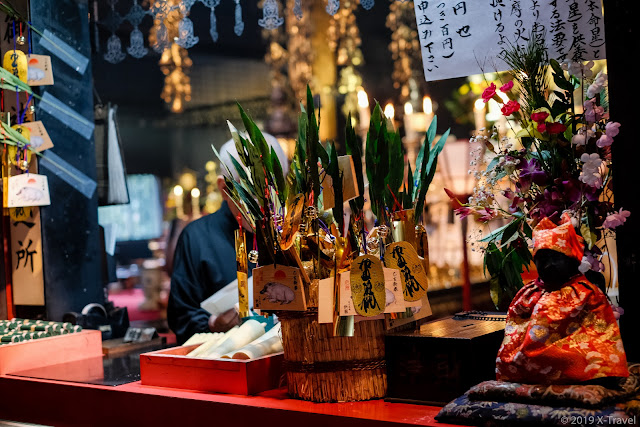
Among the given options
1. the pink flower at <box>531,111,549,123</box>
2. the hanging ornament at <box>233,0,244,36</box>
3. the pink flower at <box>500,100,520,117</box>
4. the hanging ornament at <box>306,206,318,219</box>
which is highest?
the hanging ornament at <box>233,0,244,36</box>

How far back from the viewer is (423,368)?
1521 mm

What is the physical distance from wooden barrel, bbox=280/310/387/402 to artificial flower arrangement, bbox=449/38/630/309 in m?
0.35

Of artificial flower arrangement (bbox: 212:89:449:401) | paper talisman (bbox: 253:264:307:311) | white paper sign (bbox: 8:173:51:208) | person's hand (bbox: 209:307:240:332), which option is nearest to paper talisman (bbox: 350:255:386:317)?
artificial flower arrangement (bbox: 212:89:449:401)

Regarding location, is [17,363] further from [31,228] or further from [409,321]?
[409,321]

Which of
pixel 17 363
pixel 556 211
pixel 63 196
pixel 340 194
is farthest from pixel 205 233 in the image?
pixel 556 211

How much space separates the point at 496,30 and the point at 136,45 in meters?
2.37

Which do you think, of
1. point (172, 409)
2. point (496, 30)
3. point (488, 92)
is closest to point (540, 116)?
point (488, 92)

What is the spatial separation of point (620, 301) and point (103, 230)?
2777mm

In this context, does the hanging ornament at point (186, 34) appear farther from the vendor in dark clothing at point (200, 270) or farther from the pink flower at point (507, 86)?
the pink flower at point (507, 86)

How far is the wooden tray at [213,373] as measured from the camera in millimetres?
1730

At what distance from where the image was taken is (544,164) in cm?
156

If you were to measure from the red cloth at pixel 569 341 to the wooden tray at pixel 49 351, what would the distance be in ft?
5.67

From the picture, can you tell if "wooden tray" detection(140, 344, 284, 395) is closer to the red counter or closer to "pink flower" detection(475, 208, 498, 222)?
the red counter

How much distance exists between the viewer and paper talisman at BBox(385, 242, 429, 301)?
155 cm
